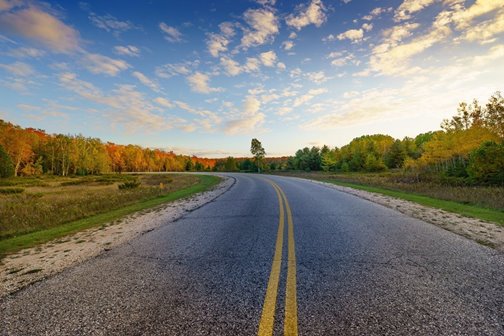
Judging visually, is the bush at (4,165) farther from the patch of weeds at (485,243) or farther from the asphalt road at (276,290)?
the patch of weeds at (485,243)

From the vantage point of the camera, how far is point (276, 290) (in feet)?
10.4

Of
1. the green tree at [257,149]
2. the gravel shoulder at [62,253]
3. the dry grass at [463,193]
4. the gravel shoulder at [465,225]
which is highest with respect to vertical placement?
the green tree at [257,149]

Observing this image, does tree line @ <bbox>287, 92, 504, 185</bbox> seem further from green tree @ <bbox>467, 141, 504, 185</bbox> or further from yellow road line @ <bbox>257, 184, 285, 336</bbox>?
yellow road line @ <bbox>257, 184, 285, 336</bbox>

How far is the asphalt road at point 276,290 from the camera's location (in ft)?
8.25

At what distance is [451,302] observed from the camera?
9.33ft

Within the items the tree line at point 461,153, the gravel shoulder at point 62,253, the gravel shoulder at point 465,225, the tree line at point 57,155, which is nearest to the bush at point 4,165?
the tree line at point 57,155

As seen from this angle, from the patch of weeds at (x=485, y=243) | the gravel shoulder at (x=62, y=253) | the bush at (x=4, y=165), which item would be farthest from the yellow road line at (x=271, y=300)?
the bush at (x=4, y=165)

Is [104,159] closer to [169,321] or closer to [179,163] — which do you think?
[179,163]

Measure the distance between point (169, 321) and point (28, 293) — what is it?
240 cm

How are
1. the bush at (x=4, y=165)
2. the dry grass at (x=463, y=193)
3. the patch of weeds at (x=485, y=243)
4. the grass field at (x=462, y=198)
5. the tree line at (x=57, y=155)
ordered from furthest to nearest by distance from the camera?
the tree line at (x=57, y=155) < the bush at (x=4, y=165) < the dry grass at (x=463, y=193) < the grass field at (x=462, y=198) < the patch of weeds at (x=485, y=243)

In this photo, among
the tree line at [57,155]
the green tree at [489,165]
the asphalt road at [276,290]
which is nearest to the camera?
the asphalt road at [276,290]

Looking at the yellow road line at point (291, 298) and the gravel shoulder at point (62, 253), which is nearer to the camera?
the yellow road line at point (291, 298)

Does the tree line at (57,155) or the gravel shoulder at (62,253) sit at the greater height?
the tree line at (57,155)

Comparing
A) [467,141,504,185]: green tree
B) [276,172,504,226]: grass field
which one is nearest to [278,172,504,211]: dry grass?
[276,172,504,226]: grass field
